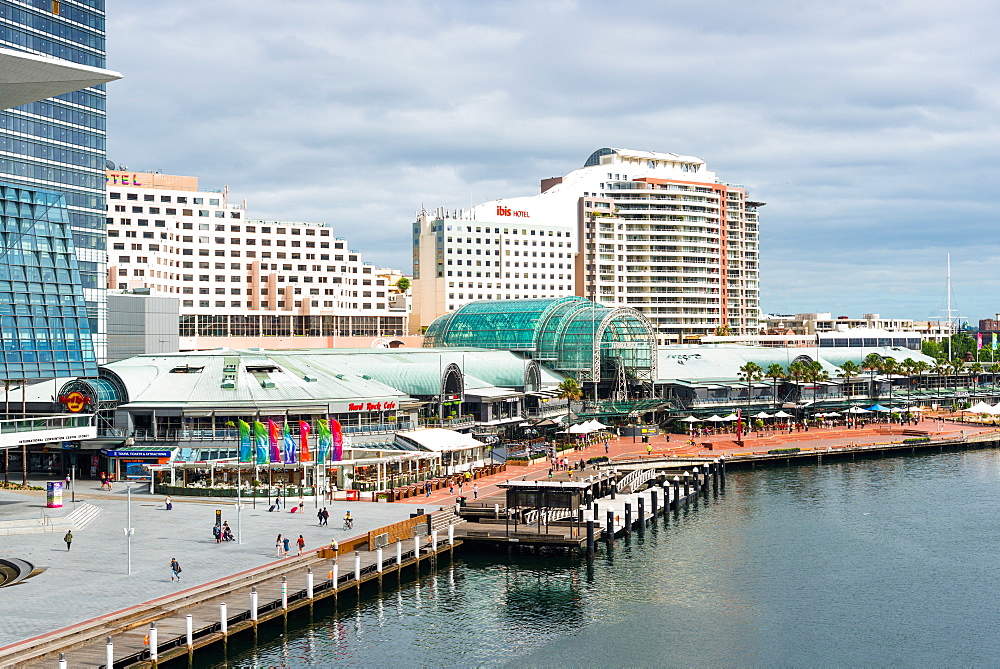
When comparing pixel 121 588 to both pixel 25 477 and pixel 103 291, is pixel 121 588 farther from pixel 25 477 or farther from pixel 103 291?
pixel 103 291

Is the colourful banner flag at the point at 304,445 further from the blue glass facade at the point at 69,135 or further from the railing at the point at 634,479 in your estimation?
the blue glass facade at the point at 69,135

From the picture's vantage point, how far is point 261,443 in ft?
319

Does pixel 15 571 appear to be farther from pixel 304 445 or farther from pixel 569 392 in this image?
pixel 569 392

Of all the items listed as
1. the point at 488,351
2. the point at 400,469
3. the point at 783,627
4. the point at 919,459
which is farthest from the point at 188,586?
the point at 919,459

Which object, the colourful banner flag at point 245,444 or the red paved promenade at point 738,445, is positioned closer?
the colourful banner flag at point 245,444

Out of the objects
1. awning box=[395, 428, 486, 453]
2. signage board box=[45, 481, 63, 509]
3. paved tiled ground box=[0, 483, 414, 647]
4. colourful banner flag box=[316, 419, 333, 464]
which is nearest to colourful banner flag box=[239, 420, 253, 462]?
paved tiled ground box=[0, 483, 414, 647]

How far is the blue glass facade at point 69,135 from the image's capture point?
5010 inches

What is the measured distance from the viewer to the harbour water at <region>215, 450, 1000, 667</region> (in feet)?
214

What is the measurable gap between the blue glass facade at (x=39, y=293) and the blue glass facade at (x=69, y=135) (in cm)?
3193

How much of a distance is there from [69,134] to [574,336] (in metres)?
81.5

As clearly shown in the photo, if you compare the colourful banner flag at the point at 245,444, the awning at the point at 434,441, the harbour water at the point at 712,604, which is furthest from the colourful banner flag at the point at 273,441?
the harbour water at the point at 712,604

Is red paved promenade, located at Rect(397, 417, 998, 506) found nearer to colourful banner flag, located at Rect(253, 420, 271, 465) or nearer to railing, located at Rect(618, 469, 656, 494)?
railing, located at Rect(618, 469, 656, 494)

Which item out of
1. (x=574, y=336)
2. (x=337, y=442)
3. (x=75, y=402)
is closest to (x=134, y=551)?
(x=337, y=442)

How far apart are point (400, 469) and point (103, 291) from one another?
4647cm
